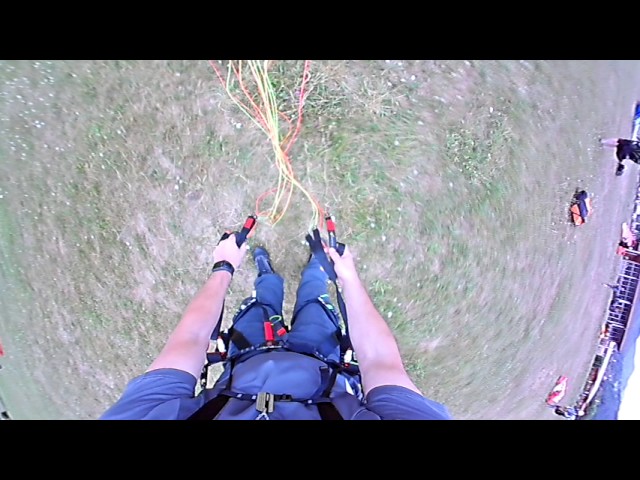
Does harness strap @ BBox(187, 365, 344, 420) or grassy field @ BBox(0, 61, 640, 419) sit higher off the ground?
grassy field @ BBox(0, 61, 640, 419)

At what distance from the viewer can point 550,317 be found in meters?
2.48

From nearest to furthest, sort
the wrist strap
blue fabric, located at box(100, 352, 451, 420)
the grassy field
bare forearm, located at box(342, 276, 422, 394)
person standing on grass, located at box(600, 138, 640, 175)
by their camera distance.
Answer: blue fabric, located at box(100, 352, 451, 420) → bare forearm, located at box(342, 276, 422, 394) → the wrist strap → the grassy field → person standing on grass, located at box(600, 138, 640, 175)

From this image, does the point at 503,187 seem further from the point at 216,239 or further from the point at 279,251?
the point at 216,239

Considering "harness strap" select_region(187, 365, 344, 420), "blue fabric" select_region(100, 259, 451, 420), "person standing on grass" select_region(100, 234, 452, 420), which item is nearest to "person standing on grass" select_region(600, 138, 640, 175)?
"person standing on grass" select_region(100, 234, 452, 420)

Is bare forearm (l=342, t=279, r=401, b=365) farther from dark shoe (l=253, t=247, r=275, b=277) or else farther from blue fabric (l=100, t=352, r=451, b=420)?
dark shoe (l=253, t=247, r=275, b=277)

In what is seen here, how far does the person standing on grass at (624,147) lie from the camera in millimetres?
2375

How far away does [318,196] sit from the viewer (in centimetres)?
216

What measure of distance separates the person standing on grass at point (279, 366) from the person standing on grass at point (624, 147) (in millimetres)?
1664

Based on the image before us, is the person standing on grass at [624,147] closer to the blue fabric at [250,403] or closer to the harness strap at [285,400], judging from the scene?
the blue fabric at [250,403]

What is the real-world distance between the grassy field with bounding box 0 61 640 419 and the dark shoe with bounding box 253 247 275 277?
0.06m

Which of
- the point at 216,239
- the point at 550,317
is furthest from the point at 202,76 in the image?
the point at 550,317

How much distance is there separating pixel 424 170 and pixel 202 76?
3.95 feet

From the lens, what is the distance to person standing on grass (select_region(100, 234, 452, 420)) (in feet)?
3.89

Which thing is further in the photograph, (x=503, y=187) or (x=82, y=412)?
(x=82, y=412)
